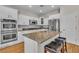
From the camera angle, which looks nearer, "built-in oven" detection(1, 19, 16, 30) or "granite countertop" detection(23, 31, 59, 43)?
"built-in oven" detection(1, 19, 16, 30)

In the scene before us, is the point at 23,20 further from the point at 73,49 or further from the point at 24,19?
the point at 73,49

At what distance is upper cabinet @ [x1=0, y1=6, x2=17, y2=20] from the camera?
1051mm

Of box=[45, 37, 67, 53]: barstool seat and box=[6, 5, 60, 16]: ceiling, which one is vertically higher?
box=[6, 5, 60, 16]: ceiling

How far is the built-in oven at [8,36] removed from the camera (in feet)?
3.54

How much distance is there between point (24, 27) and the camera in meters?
1.18

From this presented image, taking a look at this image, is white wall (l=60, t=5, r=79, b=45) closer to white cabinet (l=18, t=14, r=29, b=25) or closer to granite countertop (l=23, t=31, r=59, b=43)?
granite countertop (l=23, t=31, r=59, b=43)

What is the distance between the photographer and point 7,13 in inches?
42.1

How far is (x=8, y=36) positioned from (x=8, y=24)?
0.17m

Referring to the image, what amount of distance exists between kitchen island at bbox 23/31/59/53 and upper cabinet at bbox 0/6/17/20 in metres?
0.34

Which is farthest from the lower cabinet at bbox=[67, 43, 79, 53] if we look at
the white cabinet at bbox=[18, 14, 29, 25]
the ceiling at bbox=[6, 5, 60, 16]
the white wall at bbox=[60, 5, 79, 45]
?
the white cabinet at bbox=[18, 14, 29, 25]

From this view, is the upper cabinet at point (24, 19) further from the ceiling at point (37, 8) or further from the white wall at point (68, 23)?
the white wall at point (68, 23)

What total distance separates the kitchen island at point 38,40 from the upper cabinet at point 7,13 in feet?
1.10

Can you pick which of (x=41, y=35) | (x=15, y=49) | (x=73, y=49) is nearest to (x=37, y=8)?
(x=41, y=35)
